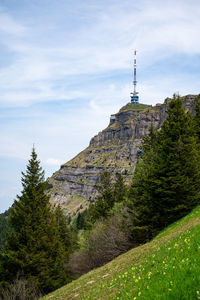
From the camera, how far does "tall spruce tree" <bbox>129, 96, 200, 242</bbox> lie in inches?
1172

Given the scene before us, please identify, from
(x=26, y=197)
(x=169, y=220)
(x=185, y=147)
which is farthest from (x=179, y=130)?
(x=26, y=197)

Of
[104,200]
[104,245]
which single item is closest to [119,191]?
[104,200]

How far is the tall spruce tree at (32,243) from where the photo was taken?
3161cm

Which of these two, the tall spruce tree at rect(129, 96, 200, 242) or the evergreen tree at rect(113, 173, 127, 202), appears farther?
the evergreen tree at rect(113, 173, 127, 202)

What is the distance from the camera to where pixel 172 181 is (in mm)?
30172

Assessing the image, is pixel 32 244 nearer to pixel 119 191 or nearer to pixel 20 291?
pixel 20 291

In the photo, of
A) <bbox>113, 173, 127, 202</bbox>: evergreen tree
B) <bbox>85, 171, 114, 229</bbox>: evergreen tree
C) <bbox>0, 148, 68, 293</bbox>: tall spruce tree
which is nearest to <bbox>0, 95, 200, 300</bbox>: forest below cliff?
<bbox>0, 148, 68, 293</bbox>: tall spruce tree

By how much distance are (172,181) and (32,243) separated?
1990cm

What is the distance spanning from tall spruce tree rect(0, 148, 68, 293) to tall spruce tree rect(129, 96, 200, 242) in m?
12.7

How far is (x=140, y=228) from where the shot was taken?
3234cm

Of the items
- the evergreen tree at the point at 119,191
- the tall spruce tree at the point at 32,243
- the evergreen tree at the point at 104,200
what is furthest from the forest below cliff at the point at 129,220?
the evergreen tree at the point at 119,191

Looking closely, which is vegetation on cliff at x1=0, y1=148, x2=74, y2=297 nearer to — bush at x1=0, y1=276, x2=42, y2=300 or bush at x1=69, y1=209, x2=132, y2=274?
bush at x1=0, y1=276, x2=42, y2=300

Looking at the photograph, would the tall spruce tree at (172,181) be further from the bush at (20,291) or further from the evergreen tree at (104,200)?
the evergreen tree at (104,200)

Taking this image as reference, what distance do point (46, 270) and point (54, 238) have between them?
5.38 metres
